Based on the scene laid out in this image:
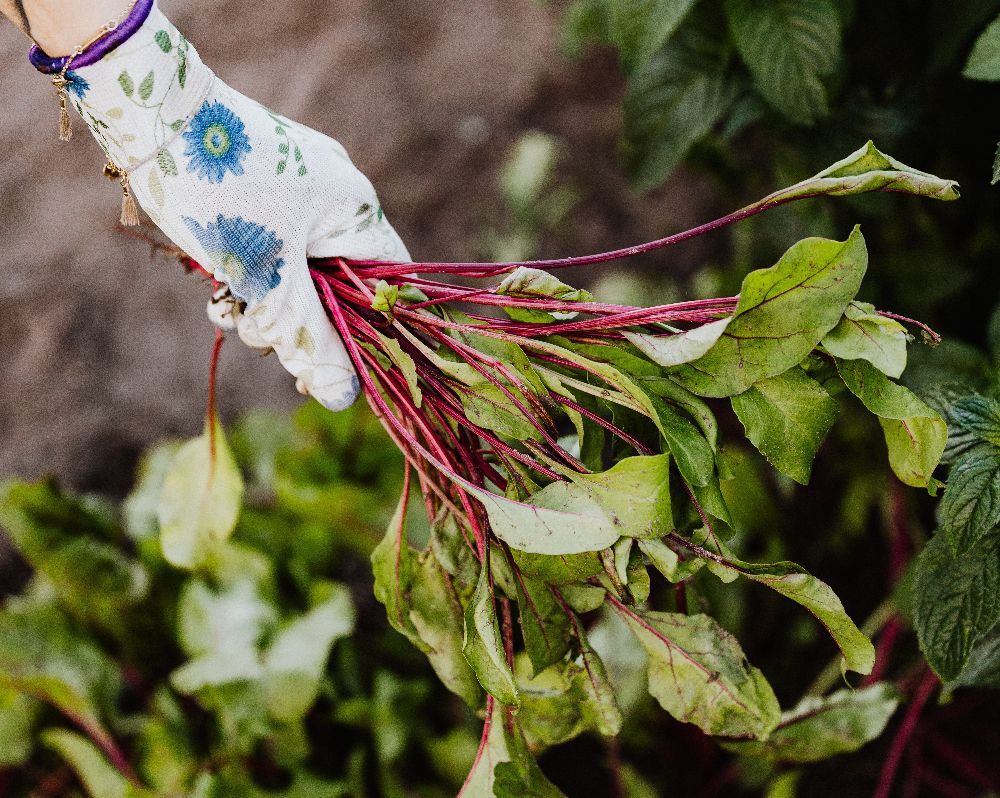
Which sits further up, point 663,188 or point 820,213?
point 820,213

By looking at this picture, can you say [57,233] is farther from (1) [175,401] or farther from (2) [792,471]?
(2) [792,471]

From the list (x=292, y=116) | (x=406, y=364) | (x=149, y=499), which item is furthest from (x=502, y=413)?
(x=292, y=116)

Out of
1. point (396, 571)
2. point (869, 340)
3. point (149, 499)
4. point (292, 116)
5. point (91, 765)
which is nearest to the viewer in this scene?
point (869, 340)

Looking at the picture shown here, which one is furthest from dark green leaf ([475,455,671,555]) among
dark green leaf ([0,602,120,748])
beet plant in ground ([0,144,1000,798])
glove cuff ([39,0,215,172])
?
dark green leaf ([0,602,120,748])

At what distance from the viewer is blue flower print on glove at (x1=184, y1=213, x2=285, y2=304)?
2.12 ft

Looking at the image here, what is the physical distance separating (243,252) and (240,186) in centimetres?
5

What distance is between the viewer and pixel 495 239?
1845 millimetres

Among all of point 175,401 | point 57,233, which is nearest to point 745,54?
point 175,401

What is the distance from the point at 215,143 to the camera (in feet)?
2.06

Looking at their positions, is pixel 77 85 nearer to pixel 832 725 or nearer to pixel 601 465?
pixel 601 465

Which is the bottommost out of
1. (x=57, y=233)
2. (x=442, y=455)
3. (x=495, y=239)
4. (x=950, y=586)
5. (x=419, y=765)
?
(x=419, y=765)

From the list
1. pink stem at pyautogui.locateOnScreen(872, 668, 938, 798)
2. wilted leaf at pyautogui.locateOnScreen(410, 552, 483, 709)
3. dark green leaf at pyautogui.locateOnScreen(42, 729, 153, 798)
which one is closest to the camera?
wilted leaf at pyautogui.locateOnScreen(410, 552, 483, 709)

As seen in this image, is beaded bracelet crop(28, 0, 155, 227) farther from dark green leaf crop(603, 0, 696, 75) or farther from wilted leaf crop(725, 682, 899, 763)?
wilted leaf crop(725, 682, 899, 763)

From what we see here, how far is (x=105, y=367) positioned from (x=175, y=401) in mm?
150
